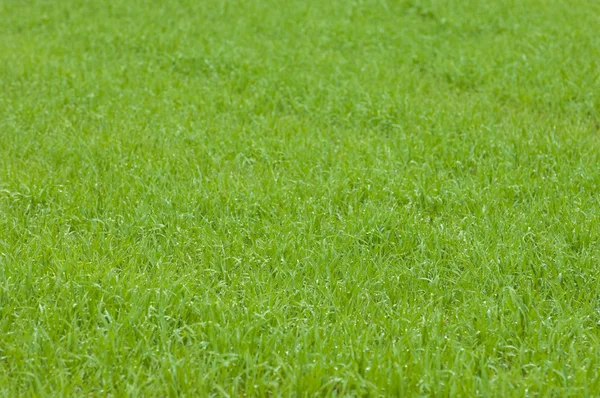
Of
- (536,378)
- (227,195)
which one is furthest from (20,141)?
(536,378)

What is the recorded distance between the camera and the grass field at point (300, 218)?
3.69 meters

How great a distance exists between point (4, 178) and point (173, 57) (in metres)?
3.98

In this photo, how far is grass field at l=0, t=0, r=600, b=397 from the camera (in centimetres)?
369

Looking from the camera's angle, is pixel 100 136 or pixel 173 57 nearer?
pixel 100 136

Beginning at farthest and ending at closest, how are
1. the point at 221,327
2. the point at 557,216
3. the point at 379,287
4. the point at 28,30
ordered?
1. the point at 28,30
2. the point at 557,216
3. the point at 379,287
4. the point at 221,327

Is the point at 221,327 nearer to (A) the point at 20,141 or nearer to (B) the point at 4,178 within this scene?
(B) the point at 4,178

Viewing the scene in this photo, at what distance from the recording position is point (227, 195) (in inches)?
218

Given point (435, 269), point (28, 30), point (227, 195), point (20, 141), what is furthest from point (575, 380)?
point (28, 30)

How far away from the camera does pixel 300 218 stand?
17.1 feet

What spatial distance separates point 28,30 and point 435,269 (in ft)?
28.2

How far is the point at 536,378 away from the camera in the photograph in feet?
11.5

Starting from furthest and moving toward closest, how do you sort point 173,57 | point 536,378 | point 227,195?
point 173,57 → point 227,195 → point 536,378

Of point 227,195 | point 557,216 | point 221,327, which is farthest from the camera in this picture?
point 227,195

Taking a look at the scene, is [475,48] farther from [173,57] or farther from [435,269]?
[435,269]
